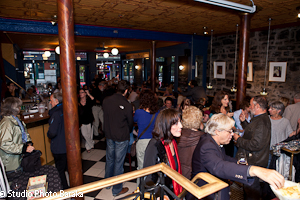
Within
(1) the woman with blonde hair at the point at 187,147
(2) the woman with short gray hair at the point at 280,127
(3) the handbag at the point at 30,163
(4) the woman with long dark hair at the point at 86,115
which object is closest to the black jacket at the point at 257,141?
(2) the woman with short gray hair at the point at 280,127

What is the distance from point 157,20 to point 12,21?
13.2ft

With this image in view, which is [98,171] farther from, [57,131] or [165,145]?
[165,145]

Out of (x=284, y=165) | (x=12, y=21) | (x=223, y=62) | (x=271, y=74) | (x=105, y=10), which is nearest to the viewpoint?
(x=284, y=165)

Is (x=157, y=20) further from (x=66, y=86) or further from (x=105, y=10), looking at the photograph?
(x=66, y=86)

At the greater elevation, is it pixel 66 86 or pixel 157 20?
pixel 157 20

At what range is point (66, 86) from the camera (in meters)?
2.35

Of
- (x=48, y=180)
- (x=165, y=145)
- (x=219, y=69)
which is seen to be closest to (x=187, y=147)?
(x=165, y=145)

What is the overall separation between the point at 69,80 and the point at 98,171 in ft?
8.06

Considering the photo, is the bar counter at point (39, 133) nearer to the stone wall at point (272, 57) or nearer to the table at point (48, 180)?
the table at point (48, 180)

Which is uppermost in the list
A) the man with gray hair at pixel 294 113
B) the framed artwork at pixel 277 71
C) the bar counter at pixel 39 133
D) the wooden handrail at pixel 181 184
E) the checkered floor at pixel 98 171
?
the framed artwork at pixel 277 71

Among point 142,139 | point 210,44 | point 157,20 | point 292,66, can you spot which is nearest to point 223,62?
point 210,44

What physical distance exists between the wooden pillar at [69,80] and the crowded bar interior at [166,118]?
1 cm

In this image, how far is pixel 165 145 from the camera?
1901mm

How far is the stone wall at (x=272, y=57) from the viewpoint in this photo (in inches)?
237
